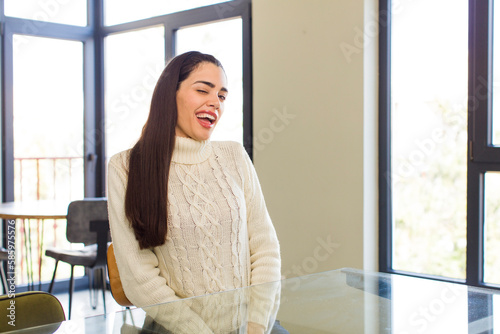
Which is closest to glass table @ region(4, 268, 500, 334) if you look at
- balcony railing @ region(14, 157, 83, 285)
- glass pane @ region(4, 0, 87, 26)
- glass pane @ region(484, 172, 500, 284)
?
glass pane @ region(484, 172, 500, 284)

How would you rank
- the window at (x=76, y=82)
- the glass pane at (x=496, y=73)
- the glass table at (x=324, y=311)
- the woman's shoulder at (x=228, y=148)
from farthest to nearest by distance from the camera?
1. the window at (x=76, y=82)
2. the glass pane at (x=496, y=73)
3. the woman's shoulder at (x=228, y=148)
4. the glass table at (x=324, y=311)

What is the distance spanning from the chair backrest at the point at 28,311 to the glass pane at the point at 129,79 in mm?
3063

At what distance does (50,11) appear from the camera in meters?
4.48

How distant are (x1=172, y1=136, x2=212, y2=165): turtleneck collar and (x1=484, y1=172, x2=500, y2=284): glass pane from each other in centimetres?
160

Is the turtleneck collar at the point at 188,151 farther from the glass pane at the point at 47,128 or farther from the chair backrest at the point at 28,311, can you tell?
the glass pane at the point at 47,128

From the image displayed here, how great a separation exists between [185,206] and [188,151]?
0.59 ft

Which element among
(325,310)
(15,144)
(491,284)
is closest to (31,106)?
(15,144)

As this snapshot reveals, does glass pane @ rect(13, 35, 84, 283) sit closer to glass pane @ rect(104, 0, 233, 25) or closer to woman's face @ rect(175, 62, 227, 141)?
glass pane @ rect(104, 0, 233, 25)

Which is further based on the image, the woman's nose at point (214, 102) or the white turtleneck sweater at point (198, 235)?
the woman's nose at point (214, 102)

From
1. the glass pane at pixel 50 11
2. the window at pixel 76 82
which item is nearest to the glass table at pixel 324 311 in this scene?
the window at pixel 76 82

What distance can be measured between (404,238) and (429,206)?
0.24 metres

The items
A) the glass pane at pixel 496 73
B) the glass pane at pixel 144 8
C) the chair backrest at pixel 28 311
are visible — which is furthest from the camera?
the glass pane at pixel 144 8

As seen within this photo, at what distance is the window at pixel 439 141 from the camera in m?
2.68
